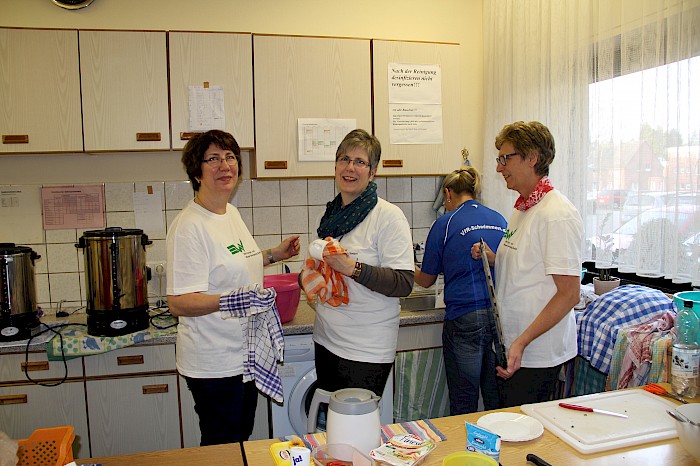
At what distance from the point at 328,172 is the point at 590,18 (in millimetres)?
1417

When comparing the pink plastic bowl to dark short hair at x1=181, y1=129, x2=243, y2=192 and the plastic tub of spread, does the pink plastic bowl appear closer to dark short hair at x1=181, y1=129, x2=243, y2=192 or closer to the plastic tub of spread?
dark short hair at x1=181, y1=129, x2=243, y2=192

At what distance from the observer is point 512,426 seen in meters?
1.34

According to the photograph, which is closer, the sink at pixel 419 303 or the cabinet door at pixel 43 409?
the cabinet door at pixel 43 409

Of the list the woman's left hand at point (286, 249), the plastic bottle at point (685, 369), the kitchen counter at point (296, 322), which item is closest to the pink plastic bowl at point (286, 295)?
the kitchen counter at point (296, 322)

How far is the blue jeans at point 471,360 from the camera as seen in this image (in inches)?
85.9

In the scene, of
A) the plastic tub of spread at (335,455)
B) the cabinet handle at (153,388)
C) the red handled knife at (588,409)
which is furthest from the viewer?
the cabinet handle at (153,388)

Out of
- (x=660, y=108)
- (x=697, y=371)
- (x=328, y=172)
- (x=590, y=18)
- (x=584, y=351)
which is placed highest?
(x=590, y=18)

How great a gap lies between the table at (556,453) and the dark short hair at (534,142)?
0.92 meters

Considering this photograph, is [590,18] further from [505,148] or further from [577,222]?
[577,222]

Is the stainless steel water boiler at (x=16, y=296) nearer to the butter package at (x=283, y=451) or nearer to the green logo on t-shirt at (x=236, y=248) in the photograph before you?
the green logo on t-shirt at (x=236, y=248)

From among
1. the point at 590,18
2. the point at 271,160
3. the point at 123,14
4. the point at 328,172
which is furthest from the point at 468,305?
the point at 123,14

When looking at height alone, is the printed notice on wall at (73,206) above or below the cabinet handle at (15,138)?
below

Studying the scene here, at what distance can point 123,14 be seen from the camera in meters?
2.79

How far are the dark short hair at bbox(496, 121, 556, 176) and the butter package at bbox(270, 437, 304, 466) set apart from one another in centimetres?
119
